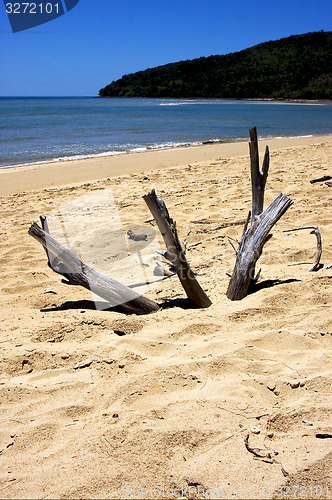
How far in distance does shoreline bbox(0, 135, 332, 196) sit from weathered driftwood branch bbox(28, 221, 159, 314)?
5415 mm

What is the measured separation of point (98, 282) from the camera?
2916 millimetres

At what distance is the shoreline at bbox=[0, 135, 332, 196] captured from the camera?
27.8ft

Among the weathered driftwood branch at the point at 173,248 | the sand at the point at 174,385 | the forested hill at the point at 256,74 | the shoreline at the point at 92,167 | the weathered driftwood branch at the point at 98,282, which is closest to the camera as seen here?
the sand at the point at 174,385

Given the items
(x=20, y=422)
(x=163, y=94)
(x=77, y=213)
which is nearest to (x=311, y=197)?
(x=77, y=213)

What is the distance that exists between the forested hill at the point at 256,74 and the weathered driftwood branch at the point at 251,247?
226 ft

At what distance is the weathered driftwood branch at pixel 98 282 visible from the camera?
9.56 ft

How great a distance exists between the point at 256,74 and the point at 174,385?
89.6m

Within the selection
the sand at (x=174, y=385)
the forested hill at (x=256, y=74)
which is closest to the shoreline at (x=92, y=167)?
the sand at (x=174, y=385)

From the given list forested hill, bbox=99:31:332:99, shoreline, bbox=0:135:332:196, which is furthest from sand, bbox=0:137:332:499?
forested hill, bbox=99:31:332:99

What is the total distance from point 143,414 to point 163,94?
9611cm

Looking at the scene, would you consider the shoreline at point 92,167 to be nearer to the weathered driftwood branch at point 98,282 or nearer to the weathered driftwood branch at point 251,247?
the weathered driftwood branch at point 98,282

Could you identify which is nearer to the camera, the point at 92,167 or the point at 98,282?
the point at 98,282

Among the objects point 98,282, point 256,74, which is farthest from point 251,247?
point 256,74

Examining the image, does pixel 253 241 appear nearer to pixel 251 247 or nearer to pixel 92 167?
pixel 251 247
